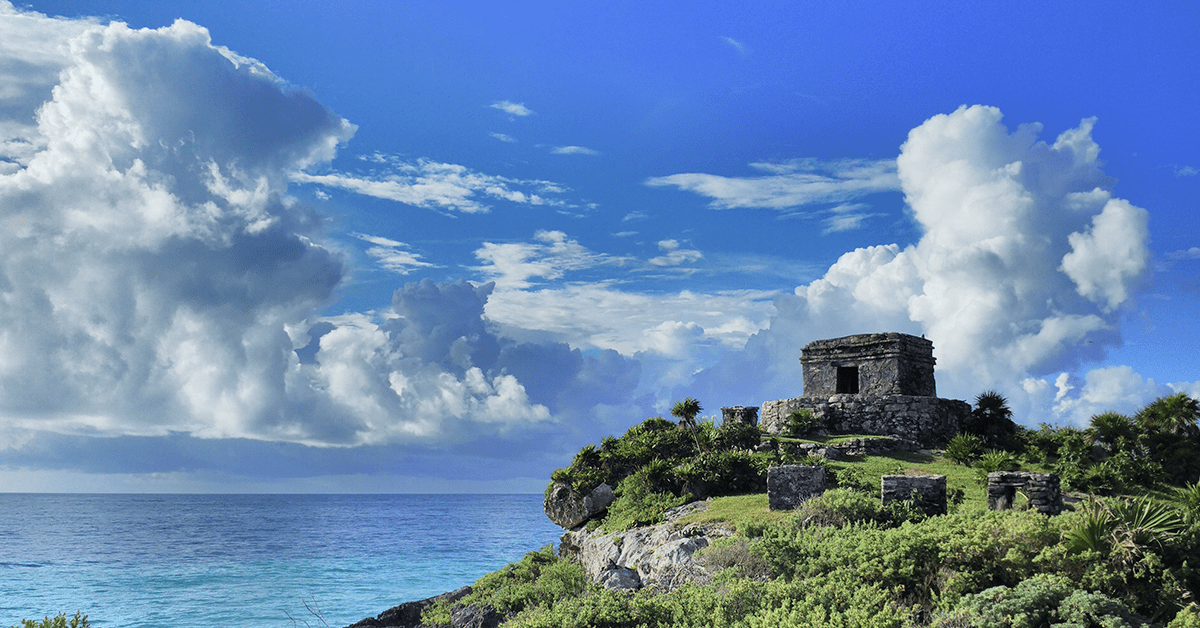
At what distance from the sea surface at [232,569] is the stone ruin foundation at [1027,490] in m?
20.2

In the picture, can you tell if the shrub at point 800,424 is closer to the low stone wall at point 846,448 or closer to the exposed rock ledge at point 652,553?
the low stone wall at point 846,448

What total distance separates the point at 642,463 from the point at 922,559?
14204 millimetres

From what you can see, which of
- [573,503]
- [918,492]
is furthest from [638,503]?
[918,492]

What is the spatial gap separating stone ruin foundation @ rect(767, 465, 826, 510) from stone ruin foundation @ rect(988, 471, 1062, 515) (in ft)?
12.2

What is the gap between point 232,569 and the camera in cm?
4819

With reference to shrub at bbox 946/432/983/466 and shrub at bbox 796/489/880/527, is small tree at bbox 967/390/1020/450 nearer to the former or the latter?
shrub at bbox 946/432/983/466

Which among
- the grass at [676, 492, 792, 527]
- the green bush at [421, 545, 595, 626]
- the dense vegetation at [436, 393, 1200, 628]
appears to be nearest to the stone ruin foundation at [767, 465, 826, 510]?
the grass at [676, 492, 792, 527]

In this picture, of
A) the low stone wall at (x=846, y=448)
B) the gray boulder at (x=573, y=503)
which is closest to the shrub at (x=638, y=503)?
the gray boulder at (x=573, y=503)

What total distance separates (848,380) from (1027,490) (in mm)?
18489

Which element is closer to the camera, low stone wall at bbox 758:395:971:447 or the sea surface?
low stone wall at bbox 758:395:971:447

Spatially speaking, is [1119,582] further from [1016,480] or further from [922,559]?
[1016,480]

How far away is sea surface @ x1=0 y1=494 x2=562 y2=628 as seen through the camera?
34.7 metres

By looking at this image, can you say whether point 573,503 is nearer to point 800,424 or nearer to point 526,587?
point 526,587

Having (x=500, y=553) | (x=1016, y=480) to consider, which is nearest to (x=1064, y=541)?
(x=1016, y=480)
